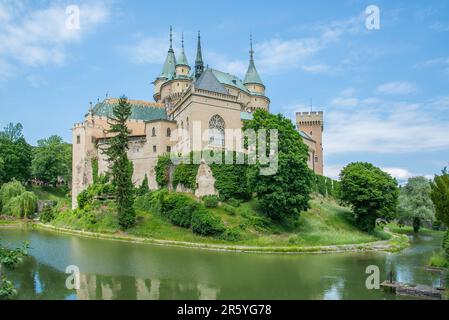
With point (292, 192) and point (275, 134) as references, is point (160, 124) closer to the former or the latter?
point (275, 134)

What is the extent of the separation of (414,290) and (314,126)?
49.8 meters

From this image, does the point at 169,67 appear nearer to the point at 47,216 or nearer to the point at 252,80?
the point at 252,80

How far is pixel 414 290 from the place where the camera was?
58.5ft

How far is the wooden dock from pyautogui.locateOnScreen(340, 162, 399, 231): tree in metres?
20.6

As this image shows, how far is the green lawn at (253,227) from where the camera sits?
3294cm

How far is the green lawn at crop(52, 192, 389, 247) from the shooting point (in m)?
32.9

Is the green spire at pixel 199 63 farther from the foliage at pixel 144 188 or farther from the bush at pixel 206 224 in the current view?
the bush at pixel 206 224

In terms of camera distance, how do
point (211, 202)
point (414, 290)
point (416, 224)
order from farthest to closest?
point (416, 224) → point (211, 202) → point (414, 290)

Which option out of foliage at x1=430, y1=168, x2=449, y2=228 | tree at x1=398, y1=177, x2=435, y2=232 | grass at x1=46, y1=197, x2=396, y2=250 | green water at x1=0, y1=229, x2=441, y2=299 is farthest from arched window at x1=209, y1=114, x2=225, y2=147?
foliage at x1=430, y1=168, x2=449, y2=228

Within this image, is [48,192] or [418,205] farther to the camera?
[48,192]

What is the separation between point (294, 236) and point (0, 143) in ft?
156

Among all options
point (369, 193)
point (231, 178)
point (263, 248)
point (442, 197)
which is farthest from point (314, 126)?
point (442, 197)

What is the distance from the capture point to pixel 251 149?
37.4 metres

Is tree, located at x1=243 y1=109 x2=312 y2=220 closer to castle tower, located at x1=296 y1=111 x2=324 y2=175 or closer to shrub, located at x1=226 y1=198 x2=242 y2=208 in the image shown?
shrub, located at x1=226 y1=198 x2=242 y2=208
